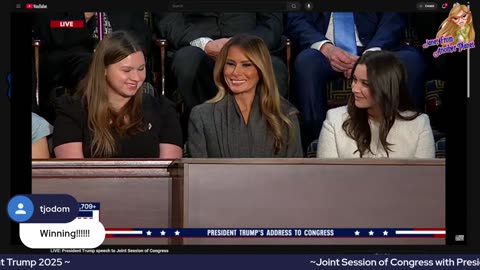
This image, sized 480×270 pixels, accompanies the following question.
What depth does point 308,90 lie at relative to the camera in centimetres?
317

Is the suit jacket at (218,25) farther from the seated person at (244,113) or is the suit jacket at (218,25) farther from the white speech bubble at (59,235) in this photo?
the white speech bubble at (59,235)

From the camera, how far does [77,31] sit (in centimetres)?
310

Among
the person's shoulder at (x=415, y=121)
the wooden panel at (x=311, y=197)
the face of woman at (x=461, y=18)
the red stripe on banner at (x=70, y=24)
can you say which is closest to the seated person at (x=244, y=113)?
the wooden panel at (x=311, y=197)

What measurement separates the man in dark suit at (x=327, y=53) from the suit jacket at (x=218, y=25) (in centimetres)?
6

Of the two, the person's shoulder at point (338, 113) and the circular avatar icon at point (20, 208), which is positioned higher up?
the person's shoulder at point (338, 113)

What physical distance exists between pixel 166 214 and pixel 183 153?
0.22 m

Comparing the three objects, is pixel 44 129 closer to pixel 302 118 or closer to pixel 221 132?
pixel 221 132

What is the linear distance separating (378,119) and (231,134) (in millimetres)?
467

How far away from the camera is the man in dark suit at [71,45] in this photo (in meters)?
3.08

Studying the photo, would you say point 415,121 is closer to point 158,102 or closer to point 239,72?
point 239,72

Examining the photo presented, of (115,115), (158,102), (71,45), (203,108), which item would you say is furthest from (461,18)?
(71,45)

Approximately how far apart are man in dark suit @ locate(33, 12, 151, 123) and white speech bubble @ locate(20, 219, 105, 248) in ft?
1.12
